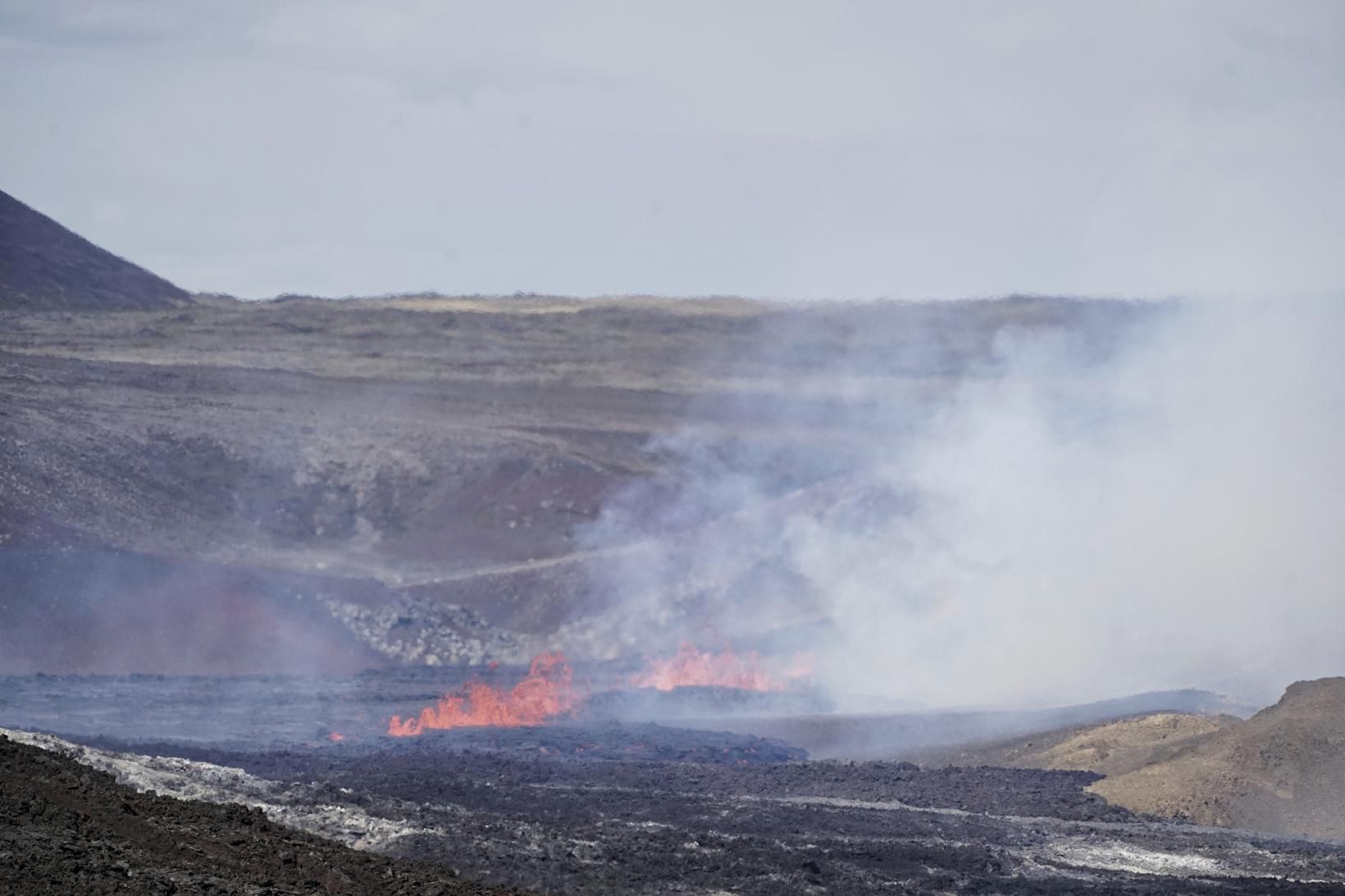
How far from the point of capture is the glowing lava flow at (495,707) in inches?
1400

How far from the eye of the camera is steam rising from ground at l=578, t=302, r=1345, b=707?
4306cm

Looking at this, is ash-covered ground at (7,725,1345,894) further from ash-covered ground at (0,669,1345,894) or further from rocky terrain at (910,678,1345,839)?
rocky terrain at (910,678,1345,839)

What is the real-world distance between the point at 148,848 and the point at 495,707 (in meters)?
22.6

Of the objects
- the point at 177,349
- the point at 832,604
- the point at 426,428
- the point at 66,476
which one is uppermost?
the point at 177,349

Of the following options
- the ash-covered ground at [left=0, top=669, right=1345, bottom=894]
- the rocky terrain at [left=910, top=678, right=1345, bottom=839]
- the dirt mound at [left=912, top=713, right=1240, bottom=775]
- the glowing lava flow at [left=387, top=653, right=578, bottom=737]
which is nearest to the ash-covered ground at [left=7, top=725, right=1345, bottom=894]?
the ash-covered ground at [left=0, top=669, right=1345, bottom=894]

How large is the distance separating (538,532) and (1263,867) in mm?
41379

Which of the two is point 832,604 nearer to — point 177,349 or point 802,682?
point 802,682

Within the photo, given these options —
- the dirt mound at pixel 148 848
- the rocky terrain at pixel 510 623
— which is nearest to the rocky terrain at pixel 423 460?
the rocky terrain at pixel 510 623

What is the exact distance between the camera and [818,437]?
7712cm

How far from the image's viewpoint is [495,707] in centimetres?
3709

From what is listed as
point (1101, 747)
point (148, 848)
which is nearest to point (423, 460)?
point (1101, 747)

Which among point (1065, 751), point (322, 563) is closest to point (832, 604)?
point (1065, 751)

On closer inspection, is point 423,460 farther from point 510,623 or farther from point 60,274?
point 60,274

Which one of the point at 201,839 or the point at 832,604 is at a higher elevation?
the point at 832,604
